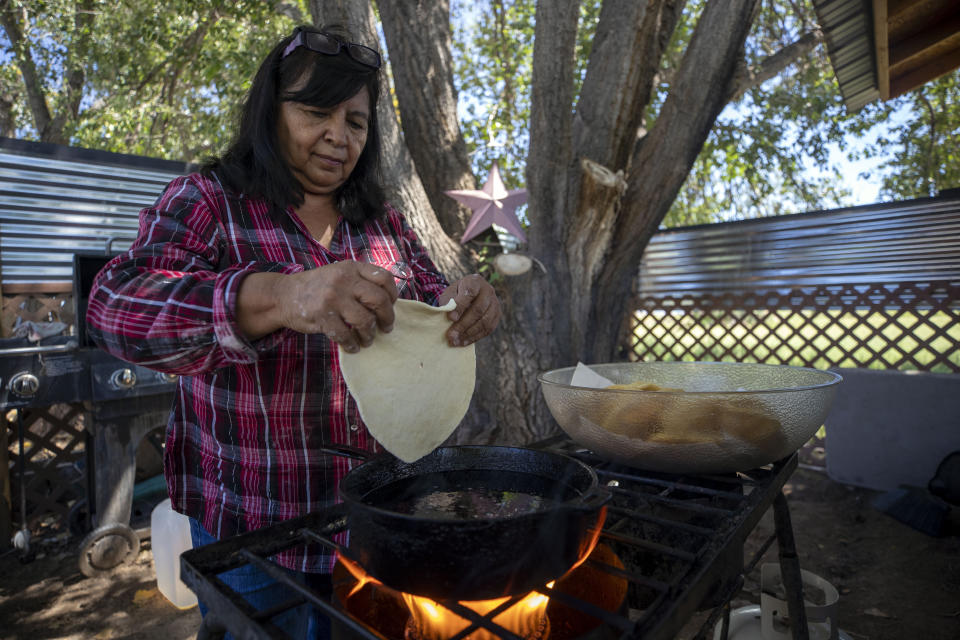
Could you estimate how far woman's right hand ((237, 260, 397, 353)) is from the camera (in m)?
0.82

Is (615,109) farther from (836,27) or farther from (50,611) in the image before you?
(50,611)

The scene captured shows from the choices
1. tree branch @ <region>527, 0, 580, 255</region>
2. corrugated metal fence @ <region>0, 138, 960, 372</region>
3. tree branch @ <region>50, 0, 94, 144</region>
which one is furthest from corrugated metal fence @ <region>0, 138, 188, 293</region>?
tree branch @ <region>50, 0, 94, 144</region>

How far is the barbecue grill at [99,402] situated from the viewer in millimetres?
2854

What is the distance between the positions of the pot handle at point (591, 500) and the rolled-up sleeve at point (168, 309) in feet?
1.94

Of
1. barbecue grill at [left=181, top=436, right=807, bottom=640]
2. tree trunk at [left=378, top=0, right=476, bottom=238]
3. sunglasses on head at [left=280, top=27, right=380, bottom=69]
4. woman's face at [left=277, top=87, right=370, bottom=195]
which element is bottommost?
barbecue grill at [left=181, top=436, right=807, bottom=640]

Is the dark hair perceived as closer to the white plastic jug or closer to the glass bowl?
the glass bowl

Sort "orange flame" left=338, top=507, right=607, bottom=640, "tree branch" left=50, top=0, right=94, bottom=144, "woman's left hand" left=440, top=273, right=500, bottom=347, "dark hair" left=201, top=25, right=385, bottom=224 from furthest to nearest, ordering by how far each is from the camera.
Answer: "tree branch" left=50, top=0, right=94, bottom=144
"dark hair" left=201, top=25, right=385, bottom=224
"woman's left hand" left=440, top=273, right=500, bottom=347
"orange flame" left=338, top=507, right=607, bottom=640

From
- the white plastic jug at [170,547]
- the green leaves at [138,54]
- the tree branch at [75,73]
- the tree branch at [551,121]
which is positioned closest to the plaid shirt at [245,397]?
the white plastic jug at [170,547]

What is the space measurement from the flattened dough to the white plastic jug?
191 cm

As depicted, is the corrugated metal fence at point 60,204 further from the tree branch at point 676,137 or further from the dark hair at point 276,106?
the tree branch at point 676,137

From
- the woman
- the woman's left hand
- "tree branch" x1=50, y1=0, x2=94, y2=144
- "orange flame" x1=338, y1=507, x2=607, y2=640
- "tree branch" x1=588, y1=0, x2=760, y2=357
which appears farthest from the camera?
"tree branch" x1=50, y1=0, x2=94, y2=144

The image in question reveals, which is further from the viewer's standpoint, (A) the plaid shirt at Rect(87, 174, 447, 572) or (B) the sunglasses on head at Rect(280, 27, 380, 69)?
(B) the sunglasses on head at Rect(280, 27, 380, 69)

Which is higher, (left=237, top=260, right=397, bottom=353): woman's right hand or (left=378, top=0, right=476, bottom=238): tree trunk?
(left=378, top=0, right=476, bottom=238): tree trunk

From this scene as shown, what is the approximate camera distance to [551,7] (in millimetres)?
2848
